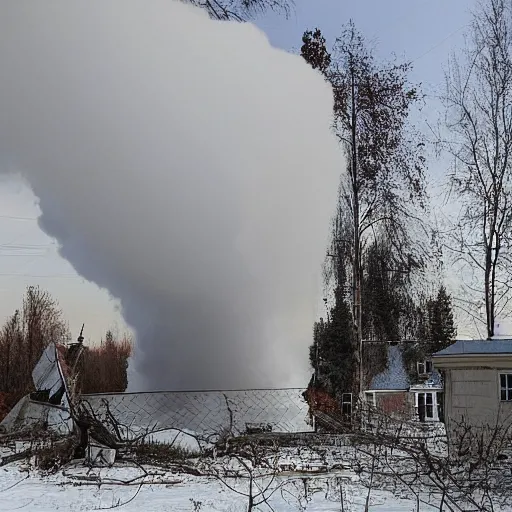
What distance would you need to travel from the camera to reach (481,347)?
22.4 ft

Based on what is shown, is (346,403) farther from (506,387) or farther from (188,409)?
(188,409)

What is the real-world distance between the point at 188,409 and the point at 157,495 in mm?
2066

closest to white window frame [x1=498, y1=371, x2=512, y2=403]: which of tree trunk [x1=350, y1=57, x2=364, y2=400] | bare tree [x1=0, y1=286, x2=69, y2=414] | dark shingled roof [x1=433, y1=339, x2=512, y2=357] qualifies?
dark shingled roof [x1=433, y1=339, x2=512, y2=357]

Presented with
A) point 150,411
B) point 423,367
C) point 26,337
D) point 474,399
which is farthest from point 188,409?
point 26,337

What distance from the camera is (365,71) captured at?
10.2 metres

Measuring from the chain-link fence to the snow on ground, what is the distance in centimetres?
119

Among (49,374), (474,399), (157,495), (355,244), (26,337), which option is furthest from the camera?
(26,337)

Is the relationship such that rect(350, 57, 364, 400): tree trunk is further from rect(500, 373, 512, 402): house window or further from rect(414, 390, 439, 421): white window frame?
rect(500, 373, 512, 402): house window

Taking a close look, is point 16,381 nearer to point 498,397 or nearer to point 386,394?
point 386,394

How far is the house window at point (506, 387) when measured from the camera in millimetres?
6680

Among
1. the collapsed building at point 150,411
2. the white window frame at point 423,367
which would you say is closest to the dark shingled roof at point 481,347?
the collapsed building at point 150,411

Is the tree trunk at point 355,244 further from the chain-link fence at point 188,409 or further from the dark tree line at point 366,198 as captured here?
the chain-link fence at point 188,409

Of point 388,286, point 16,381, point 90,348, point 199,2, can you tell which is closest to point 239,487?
point 90,348

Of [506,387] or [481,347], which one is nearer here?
[506,387]
